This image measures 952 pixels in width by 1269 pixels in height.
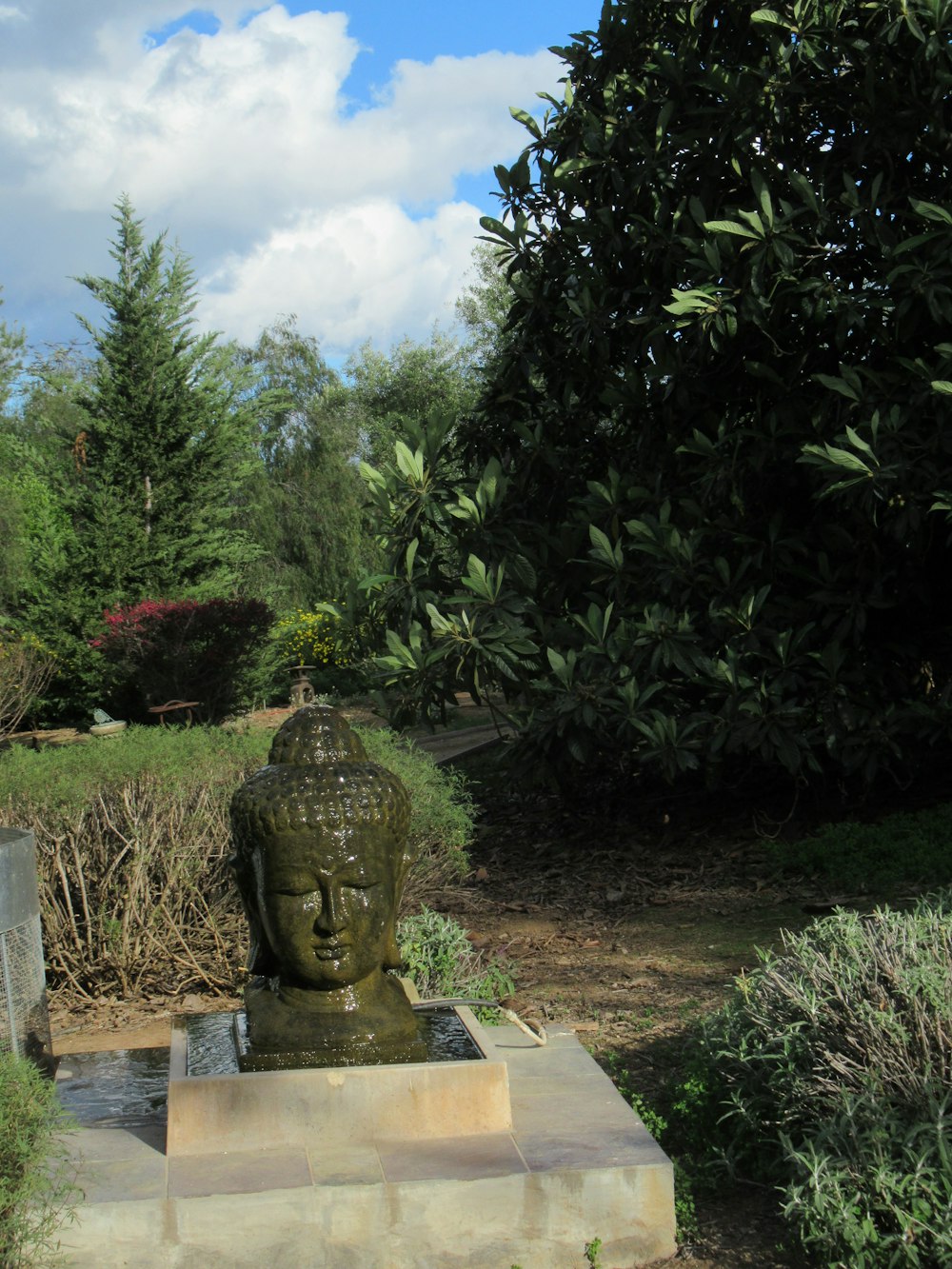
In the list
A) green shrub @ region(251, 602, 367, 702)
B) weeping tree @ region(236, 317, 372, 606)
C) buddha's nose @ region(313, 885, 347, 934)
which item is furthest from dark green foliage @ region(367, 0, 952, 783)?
weeping tree @ region(236, 317, 372, 606)

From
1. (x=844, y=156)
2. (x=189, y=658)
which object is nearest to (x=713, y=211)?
(x=844, y=156)

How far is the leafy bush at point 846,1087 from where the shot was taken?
306 centimetres

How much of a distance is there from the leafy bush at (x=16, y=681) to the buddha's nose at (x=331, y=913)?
1125 cm

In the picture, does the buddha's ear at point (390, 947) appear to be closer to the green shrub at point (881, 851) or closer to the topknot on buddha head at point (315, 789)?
the topknot on buddha head at point (315, 789)

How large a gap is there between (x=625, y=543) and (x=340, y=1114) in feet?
16.2

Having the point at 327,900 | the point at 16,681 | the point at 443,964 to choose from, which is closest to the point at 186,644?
the point at 16,681


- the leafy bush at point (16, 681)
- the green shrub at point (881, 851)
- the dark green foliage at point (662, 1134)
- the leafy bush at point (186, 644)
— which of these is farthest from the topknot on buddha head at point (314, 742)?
the leafy bush at point (186, 644)

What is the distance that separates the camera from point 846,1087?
339 cm

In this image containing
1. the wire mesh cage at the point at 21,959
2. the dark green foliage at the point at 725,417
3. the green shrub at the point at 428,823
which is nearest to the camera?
the wire mesh cage at the point at 21,959

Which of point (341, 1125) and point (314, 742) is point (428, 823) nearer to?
point (314, 742)

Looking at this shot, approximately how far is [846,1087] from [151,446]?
54.0ft

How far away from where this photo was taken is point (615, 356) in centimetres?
852

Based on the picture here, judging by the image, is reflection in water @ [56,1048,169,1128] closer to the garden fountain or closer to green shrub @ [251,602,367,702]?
the garden fountain

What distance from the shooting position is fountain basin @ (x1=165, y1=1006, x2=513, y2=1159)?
3.39 metres
